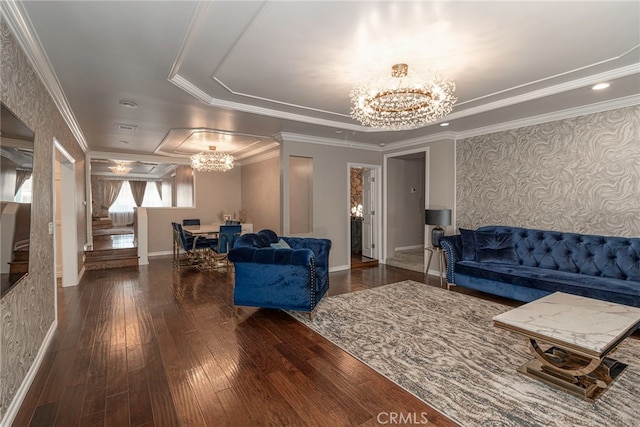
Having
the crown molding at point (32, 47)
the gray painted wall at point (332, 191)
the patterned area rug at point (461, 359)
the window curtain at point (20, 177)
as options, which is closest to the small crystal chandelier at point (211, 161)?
the gray painted wall at point (332, 191)

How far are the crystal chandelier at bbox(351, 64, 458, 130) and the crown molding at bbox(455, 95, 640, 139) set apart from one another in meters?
2.26

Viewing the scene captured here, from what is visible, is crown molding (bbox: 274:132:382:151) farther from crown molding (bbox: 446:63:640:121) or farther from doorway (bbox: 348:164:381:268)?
crown molding (bbox: 446:63:640:121)

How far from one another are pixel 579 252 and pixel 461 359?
8.40 ft

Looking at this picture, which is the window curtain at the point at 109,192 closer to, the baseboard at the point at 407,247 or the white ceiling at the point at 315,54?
the white ceiling at the point at 315,54

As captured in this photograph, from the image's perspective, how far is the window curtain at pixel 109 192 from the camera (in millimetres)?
13617

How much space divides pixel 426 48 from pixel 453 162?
3.31 m

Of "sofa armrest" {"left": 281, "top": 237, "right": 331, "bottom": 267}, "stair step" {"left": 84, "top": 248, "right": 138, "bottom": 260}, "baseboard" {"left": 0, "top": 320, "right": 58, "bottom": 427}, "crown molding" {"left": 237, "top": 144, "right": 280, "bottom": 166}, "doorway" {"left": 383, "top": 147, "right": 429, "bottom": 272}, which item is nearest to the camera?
"baseboard" {"left": 0, "top": 320, "right": 58, "bottom": 427}

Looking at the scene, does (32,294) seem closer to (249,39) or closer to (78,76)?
(78,76)

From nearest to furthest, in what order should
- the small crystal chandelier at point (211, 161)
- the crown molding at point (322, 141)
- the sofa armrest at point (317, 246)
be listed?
the sofa armrest at point (317, 246) → the crown molding at point (322, 141) → the small crystal chandelier at point (211, 161)

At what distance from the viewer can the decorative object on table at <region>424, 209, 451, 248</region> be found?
5184 mm

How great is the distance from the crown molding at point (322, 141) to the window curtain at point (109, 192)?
11.7m

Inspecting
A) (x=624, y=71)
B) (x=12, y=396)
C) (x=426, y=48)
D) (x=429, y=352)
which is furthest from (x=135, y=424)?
(x=624, y=71)

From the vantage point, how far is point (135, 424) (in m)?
1.90

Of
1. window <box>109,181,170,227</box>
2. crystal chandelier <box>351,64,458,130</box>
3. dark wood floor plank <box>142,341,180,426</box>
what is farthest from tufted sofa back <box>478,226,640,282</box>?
window <box>109,181,170,227</box>
